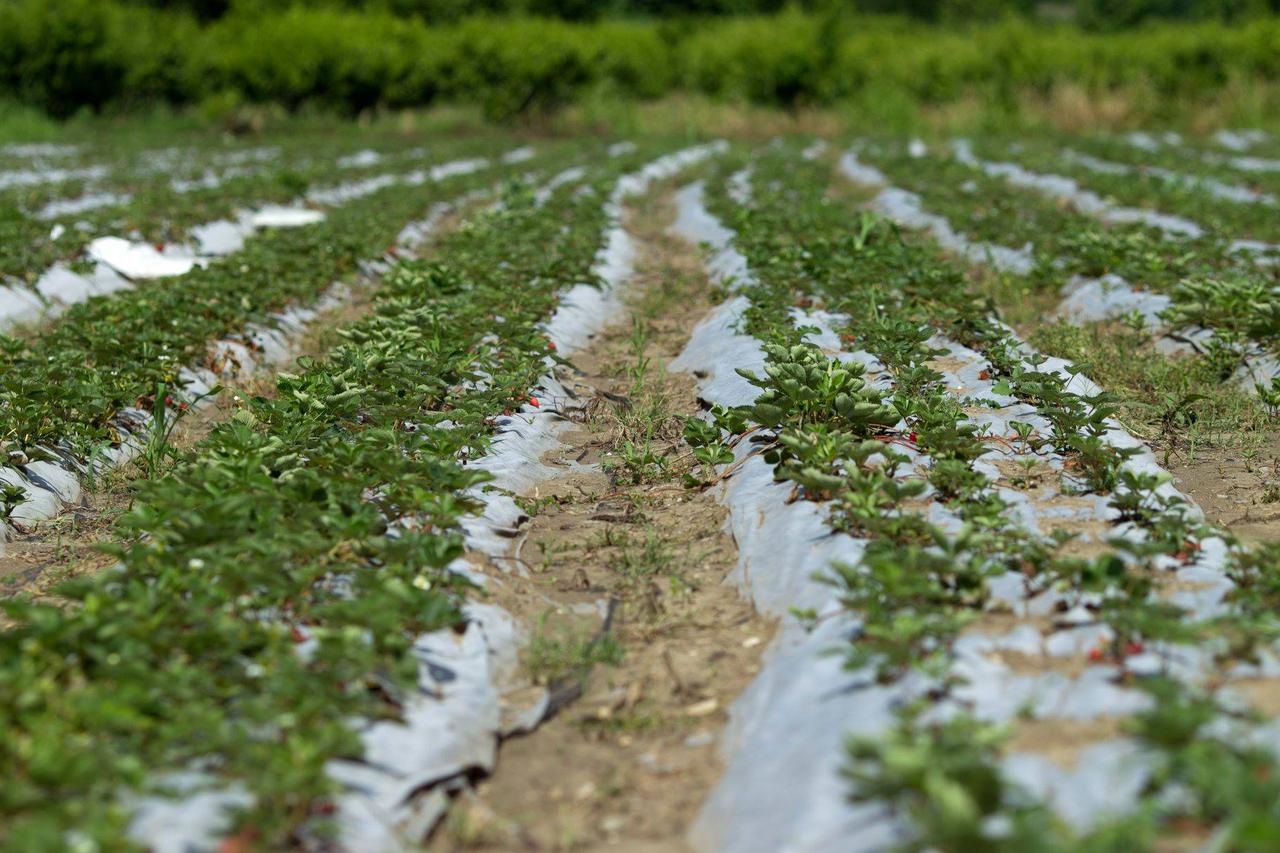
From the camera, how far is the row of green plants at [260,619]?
2439 mm

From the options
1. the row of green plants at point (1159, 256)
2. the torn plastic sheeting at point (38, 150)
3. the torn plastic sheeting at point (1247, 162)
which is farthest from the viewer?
the torn plastic sheeting at point (38, 150)

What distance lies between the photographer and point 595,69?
87.0ft

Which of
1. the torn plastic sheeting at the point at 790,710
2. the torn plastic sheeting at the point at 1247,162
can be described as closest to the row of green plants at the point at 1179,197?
the torn plastic sheeting at the point at 1247,162

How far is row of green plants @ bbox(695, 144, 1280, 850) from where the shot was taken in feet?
7.31

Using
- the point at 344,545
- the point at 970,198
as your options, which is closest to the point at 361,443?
the point at 344,545

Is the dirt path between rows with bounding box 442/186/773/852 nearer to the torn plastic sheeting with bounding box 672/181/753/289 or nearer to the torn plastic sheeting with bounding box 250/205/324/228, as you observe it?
the torn plastic sheeting with bounding box 672/181/753/289

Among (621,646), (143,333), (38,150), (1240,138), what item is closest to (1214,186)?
(1240,138)

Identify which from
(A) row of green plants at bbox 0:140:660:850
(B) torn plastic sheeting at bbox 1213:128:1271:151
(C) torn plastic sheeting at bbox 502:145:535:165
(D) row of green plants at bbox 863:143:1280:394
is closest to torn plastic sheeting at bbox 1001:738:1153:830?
(A) row of green plants at bbox 0:140:660:850

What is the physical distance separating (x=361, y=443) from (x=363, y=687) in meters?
1.44

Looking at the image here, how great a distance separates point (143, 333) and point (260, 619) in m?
3.54

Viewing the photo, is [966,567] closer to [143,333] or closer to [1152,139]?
[143,333]

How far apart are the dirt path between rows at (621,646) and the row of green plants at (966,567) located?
442mm

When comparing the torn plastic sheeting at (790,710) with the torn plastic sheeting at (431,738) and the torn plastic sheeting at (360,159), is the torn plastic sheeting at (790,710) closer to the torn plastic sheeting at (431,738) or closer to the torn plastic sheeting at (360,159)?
the torn plastic sheeting at (431,738)

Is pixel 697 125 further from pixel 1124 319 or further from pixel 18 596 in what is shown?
pixel 18 596
